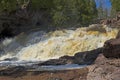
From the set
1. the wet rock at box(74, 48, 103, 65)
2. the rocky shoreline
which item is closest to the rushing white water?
the wet rock at box(74, 48, 103, 65)

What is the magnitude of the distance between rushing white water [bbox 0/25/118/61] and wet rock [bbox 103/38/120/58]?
633 inches

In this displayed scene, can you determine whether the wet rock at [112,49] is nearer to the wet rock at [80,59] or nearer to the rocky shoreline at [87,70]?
the rocky shoreline at [87,70]

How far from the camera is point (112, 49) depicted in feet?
50.7

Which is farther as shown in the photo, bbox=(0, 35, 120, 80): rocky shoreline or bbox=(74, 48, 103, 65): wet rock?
bbox=(74, 48, 103, 65): wet rock

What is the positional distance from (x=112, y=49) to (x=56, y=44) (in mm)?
19284

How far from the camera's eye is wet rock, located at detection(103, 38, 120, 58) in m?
15.0

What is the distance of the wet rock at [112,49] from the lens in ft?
49.2

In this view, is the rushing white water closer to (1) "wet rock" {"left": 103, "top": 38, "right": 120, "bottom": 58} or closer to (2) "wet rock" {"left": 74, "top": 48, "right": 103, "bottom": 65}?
(2) "wet rock" {"left": 74, "top": 48, "right": 103, "bottom": 65}

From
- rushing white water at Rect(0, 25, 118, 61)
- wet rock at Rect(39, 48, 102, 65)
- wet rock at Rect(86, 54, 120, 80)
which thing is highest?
rushing white water at Rect(0, 25, 118, 61)

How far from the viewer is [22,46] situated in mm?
38438

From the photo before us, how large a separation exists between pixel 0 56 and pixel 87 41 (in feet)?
31.9

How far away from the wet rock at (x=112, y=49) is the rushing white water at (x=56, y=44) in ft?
52.7

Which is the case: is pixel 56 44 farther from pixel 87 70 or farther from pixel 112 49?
pixel 112 49

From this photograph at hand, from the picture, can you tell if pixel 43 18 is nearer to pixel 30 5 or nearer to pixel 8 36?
pixel 30 5
